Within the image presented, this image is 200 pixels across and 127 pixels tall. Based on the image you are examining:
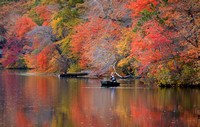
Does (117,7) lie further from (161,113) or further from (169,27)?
(161,113)

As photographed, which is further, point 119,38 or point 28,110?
point 119,38

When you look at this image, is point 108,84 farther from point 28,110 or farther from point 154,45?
point 28,110

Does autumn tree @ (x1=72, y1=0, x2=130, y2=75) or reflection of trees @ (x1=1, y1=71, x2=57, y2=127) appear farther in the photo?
autumn tree @ (x1=72, y1=0, x2=130, y2=75)

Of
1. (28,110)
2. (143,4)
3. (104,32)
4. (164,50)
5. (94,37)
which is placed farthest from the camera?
(94,37)

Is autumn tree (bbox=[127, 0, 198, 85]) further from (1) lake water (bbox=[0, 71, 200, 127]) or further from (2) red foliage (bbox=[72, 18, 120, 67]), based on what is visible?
(2) red foliage (bbox=[72, 18, 120, 67])

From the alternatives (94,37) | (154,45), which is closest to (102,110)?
(154,45)

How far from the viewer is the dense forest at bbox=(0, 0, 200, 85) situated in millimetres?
23812

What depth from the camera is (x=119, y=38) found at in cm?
3253

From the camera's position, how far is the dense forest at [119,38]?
23812 millimetres

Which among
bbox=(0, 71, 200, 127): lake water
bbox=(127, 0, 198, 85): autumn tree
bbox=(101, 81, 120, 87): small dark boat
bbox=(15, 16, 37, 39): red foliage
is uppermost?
bbox=(15, 16, 37, 39): red foliage

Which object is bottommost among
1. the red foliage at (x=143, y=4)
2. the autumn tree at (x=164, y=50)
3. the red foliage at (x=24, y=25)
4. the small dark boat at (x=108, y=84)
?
the small dark boat at (x=108, y=84)

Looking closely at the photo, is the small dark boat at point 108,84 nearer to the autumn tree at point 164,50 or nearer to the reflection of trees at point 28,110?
the autumn tree at point 164,50

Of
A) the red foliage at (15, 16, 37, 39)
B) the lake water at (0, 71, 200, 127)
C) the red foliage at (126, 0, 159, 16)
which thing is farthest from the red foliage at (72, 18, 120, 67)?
the red foliage at (15, 16, 37, 39)

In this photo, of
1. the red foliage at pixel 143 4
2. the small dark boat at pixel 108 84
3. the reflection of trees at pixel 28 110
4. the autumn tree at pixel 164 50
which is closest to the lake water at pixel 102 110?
the reflection of trees at pixel 28 110
